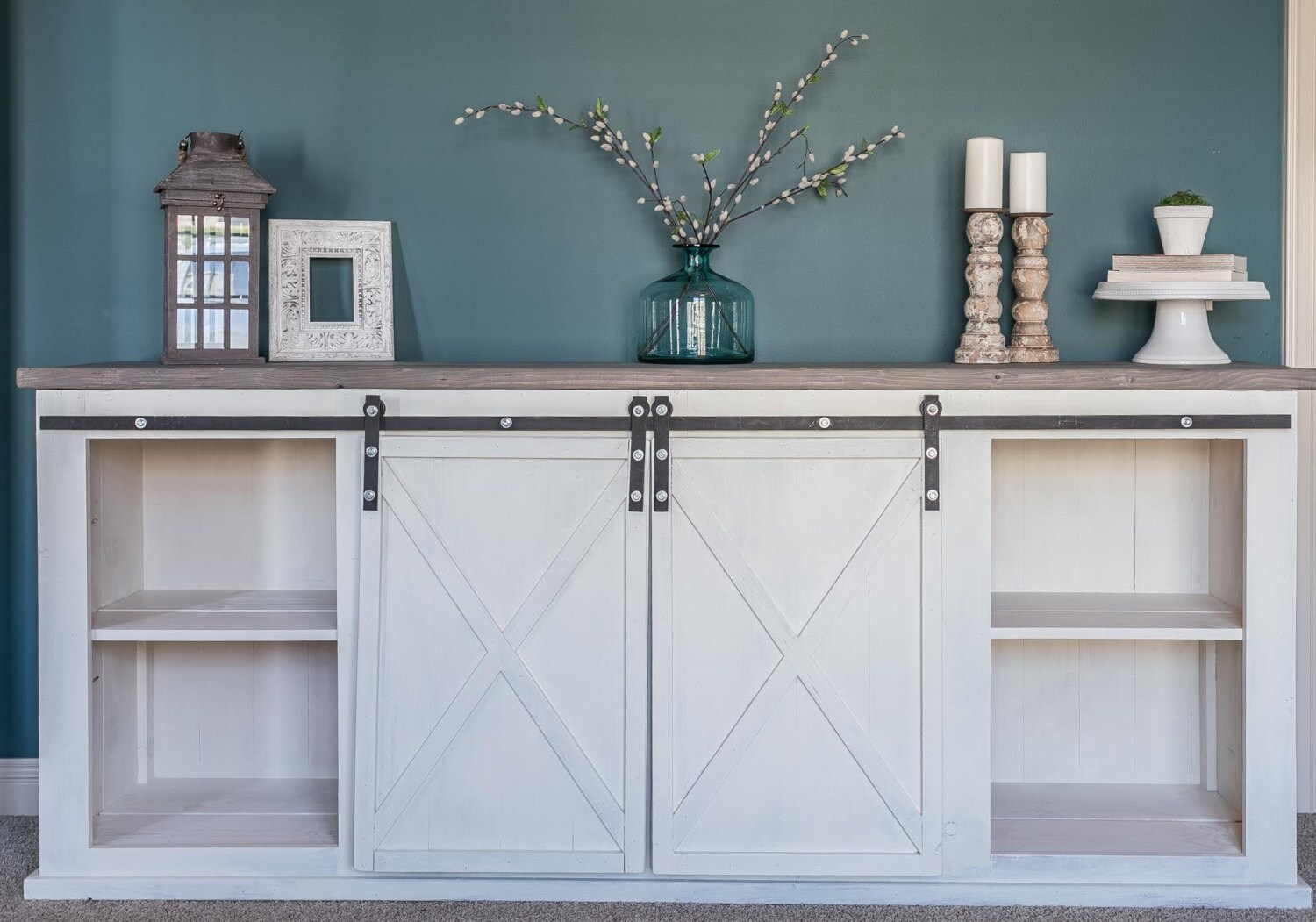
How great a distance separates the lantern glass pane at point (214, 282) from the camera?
2.57 metres

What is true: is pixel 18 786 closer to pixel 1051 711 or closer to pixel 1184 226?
pixel 1051 711

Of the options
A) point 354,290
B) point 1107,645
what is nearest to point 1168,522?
point 1107,645

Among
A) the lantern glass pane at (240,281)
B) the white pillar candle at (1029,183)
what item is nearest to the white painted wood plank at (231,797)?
the lantern glass pane at (240,281)

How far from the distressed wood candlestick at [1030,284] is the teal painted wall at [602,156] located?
0.13m

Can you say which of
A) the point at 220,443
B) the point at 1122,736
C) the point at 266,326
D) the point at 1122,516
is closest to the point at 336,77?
the point at 266,326

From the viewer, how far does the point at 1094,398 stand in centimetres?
230

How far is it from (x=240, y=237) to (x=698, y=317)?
95 cm

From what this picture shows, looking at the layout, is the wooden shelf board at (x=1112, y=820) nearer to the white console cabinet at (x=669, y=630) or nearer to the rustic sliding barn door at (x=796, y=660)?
the white console cabinet at (x=669, y=630)

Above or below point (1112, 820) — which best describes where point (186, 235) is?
above

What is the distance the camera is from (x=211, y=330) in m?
2.57

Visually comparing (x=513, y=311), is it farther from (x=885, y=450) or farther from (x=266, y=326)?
(x=885, y=450)

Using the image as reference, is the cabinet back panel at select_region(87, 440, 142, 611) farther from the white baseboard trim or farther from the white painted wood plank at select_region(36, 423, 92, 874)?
the white baseboard trim

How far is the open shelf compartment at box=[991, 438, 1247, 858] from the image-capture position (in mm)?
2676

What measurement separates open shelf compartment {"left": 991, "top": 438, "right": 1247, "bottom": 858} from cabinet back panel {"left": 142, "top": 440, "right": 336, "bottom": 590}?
4.85ft
